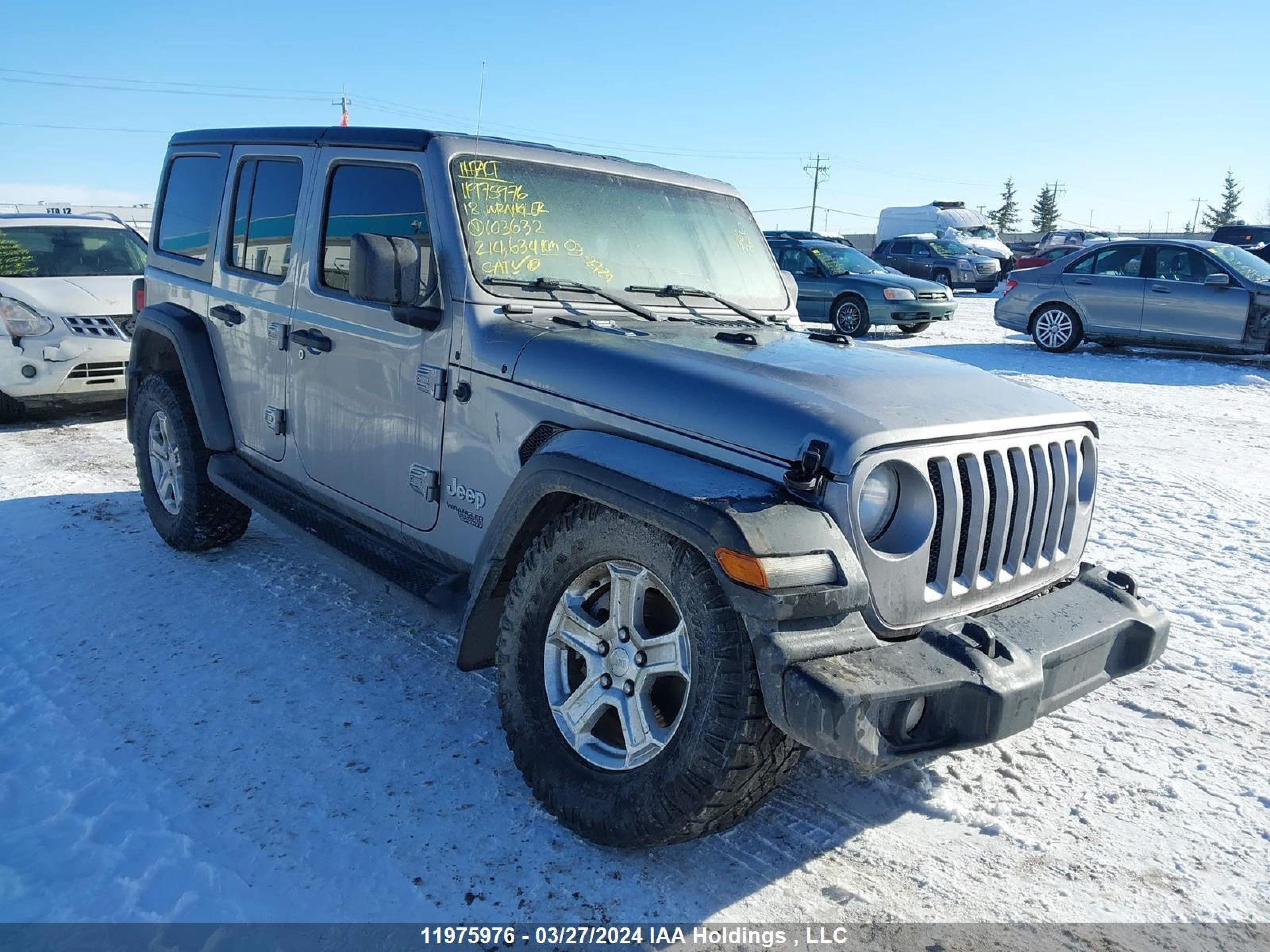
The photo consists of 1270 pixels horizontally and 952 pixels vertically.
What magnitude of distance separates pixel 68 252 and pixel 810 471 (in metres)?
8.75

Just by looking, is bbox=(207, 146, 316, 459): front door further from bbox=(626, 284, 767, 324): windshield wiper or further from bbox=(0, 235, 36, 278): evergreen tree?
bbox=(0, 235, 36, 278): evergreen tree

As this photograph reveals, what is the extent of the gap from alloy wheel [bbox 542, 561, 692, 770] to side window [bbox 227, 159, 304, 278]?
233 cm

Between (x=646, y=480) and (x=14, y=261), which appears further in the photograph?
(x=14, y=261)

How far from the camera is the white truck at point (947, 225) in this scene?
95.6ft

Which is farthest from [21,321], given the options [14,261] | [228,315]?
[228,315]

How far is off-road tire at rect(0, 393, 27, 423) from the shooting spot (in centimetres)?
792

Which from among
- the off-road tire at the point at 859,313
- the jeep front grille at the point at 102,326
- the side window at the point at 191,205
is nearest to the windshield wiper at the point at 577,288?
the side window at the point at 191,205

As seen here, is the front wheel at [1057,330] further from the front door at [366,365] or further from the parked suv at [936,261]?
the front door at [366,365]

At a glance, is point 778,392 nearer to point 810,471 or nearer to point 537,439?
point 810,471

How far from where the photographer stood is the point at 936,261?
2353 centimetres

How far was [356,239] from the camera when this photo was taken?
319 cm

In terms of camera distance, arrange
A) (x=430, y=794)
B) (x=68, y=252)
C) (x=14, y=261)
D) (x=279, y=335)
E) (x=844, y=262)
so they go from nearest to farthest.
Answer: (x=430, y=794), (x=279, y=335), (x=14, y=261), (x=68, y=252), (x=844, y=262)

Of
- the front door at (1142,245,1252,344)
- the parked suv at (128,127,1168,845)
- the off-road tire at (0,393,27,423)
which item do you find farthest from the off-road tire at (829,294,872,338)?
the parked suv at (128,127,1168,845)

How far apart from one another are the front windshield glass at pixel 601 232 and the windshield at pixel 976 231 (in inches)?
1218
